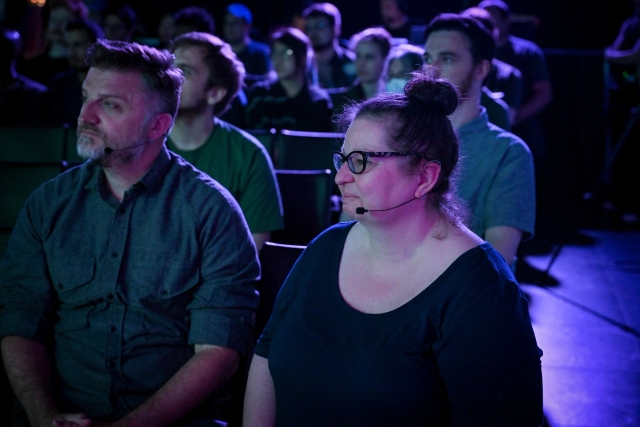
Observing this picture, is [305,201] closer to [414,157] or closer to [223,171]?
[223,171]

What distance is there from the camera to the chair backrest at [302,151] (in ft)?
10.9

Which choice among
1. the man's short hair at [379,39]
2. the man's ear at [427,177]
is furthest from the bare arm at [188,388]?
the man's short hair at [379,39]

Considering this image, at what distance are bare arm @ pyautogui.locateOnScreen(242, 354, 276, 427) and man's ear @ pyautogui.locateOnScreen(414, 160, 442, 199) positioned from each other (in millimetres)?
524

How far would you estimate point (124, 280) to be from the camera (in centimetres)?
171

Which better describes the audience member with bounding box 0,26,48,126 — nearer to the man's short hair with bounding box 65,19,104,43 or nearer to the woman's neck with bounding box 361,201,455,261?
the man's short hair with bounding box 65,19,104,43

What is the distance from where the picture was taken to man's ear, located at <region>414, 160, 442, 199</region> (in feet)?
4.45

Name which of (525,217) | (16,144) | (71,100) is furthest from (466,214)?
(71,100)

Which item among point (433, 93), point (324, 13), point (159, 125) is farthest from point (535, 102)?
point (433, 93)

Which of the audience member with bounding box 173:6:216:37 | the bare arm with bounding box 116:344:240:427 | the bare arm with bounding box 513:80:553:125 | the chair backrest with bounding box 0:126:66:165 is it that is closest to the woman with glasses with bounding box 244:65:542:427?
the bare arm with bounding box 116:344:240:427

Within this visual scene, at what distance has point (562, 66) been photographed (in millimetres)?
6539

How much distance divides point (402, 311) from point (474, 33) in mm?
1574

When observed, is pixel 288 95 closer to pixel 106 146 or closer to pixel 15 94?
pixel 15 94

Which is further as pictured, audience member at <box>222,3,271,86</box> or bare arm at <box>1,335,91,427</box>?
audience member at <box>222,3,271,86</box>

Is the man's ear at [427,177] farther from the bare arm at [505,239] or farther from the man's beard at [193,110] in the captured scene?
the man's beard at [193,110]
